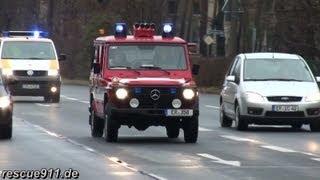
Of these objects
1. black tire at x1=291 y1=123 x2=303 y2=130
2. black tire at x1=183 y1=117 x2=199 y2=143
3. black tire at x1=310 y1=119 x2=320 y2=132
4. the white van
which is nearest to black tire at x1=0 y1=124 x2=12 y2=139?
black tire at x1=183 y1=117 x2=199 y2=143

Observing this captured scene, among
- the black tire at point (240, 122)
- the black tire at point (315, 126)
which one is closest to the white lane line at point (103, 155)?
the black tire at point (240, 122)

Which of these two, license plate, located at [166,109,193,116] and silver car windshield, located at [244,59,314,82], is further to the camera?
silver car windshield, located at [244,59,314,82]

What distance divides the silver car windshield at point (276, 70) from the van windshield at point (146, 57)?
3.57m

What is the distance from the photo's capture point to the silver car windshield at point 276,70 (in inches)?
917

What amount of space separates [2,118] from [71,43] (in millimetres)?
55995

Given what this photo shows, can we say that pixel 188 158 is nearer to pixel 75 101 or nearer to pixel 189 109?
pixel 189 109

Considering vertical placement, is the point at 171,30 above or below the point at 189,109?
above

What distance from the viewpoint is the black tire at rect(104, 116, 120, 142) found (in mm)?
19016

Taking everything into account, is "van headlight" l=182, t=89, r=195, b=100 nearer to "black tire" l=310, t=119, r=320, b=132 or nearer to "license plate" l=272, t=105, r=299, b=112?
"license plate" l=272, t=105, r=299, b=112

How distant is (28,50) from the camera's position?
122 feet

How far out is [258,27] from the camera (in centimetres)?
5241

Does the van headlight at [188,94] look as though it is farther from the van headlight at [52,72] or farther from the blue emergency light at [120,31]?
the van headlight at [52,72]

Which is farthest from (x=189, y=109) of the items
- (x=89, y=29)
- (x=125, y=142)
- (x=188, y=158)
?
(x=89, y=29)

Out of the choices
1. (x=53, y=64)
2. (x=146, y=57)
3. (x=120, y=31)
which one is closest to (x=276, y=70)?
(x=146, y=57)
